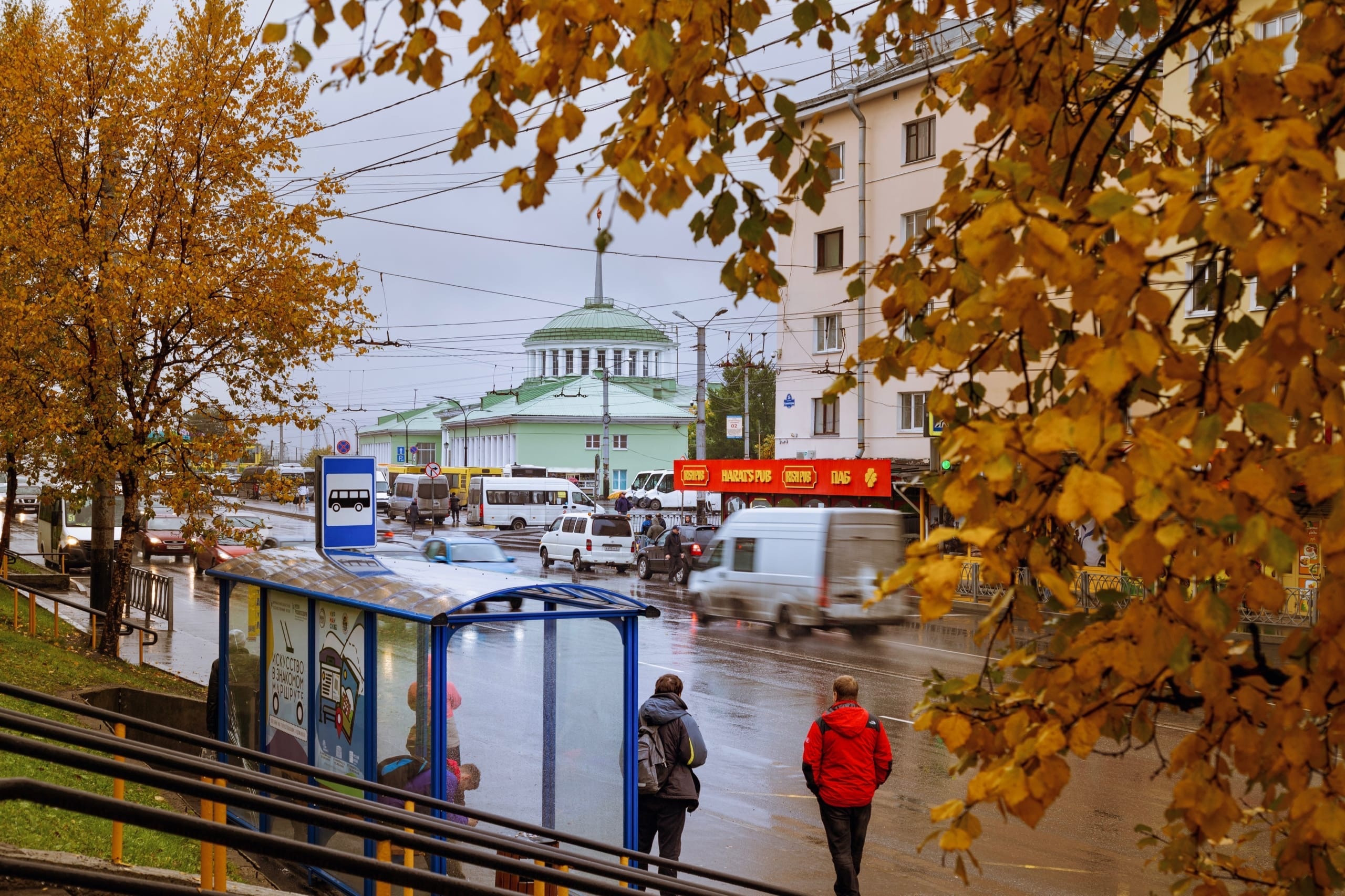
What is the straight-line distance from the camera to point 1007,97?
356cm

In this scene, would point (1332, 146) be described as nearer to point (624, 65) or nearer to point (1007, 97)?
point (1007, 97)

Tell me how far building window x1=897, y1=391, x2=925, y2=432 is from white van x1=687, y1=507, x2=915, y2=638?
1136 cm

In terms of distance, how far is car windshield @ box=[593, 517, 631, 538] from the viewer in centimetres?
3791

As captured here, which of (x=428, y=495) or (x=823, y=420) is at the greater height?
(x=823, y=420)

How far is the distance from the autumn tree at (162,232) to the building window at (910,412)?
2208cm

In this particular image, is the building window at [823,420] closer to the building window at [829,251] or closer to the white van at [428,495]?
the building window at [829,251]

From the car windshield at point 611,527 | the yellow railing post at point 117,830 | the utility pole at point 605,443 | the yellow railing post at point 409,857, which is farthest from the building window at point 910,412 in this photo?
the yellow railing post at point 117,830

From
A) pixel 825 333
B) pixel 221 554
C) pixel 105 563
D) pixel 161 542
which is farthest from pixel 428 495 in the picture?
pixel 105 563

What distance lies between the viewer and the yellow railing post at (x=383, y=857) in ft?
22.1

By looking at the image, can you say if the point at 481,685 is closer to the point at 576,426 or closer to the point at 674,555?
the point at 674,555

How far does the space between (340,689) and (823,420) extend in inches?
1214

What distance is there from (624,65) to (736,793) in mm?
10226

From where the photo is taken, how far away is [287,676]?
9.80 m

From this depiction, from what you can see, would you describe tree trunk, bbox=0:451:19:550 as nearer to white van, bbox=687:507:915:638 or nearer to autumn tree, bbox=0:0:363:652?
autumn tree, bbox=0:0:363:652
